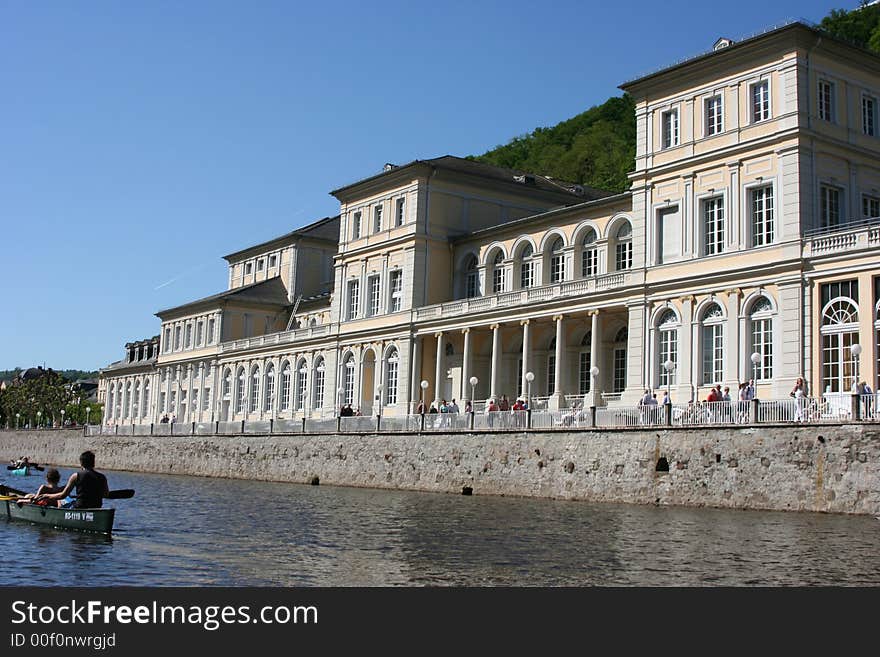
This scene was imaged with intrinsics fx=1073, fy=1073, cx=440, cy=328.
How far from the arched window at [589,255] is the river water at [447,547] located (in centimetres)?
1882

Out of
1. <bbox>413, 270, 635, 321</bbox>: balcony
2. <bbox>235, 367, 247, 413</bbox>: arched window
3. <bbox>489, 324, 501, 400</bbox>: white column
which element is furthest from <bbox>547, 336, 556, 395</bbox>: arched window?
<bbox>235, 367, 247, 413</bbox>: arched window

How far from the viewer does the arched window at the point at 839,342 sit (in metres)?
34.1

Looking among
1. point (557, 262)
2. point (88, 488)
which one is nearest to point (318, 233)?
point (557, 262)

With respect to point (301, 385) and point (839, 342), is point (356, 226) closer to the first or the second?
point (301, 385)

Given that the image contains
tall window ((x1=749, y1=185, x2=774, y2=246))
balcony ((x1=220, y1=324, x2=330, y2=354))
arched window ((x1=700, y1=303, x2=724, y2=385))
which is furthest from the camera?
balcony ((x1=220, y1=324, x2=330, y2=354))

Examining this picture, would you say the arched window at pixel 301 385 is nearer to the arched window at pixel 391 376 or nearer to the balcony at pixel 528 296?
the arched window at pixel 391 376

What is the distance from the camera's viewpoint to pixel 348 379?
205ft

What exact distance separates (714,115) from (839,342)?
10.6m

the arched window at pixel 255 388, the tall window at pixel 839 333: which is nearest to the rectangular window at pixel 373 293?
the arched window at pixel 255 388

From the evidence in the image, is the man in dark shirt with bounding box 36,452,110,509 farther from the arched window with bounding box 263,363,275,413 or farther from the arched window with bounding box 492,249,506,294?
the arched window with bounding box 263,363,275,413

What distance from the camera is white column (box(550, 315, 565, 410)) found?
154 feet

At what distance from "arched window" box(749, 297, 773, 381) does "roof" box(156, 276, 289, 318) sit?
4790 cm

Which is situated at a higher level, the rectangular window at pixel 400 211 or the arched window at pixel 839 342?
the rectangular window at pixel 400 211

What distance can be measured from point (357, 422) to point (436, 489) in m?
7.56
